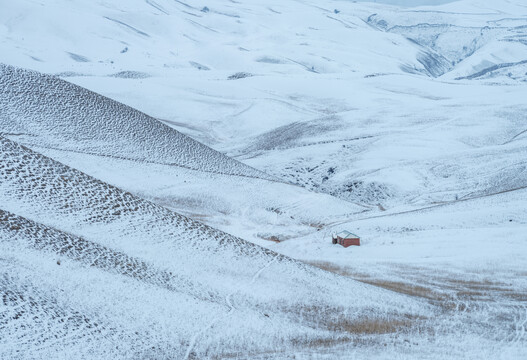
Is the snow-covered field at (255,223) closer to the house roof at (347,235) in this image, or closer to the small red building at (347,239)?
the small red building at (347,239)

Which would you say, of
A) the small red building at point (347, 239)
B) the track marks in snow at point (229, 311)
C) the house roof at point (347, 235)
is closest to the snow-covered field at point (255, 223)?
the track marks in snow at point (229, 311)

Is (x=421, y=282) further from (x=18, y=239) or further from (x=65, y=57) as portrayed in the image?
(x=65, y=57)

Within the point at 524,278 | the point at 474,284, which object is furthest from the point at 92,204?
the point at 524,278

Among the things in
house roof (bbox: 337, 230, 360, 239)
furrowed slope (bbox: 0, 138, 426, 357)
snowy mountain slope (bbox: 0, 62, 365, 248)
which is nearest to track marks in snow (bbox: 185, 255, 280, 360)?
furrowed slope (bbox: 0, 138, 426, 357)

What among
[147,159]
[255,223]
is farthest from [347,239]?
[147,159]

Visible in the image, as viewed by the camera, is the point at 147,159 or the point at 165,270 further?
the point at 147,159

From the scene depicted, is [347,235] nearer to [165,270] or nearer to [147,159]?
[165,270]
